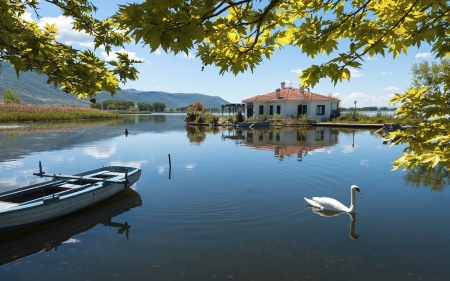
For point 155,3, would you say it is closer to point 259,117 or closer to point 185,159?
point 185,159

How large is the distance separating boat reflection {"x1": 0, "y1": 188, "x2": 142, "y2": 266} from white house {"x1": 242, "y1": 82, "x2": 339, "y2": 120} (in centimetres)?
3722

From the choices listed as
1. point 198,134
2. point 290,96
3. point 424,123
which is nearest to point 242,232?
point 424,123

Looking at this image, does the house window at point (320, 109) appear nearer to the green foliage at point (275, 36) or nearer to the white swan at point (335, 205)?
the white swan at point (335, 205)

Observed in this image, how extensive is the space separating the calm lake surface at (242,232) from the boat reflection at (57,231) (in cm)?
3

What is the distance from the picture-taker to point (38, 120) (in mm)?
53156

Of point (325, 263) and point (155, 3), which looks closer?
point (155, 3)

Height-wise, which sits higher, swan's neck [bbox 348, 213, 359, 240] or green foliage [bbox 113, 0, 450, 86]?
green foliage [bbox 113, 0, 450, 86]

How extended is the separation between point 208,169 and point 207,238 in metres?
7.78

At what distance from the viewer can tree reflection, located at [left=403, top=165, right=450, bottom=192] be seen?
12.4 meters

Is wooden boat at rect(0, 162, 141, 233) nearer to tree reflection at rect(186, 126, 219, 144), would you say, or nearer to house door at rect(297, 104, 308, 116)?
tree reflection at rect(186, 126, 219, 144)

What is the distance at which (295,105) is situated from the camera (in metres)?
44.4

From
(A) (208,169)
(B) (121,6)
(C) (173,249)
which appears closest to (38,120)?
(A) (208,169)

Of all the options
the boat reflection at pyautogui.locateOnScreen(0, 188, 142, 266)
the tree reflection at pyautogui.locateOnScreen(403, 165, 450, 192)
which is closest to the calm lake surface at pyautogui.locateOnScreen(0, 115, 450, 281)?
the boat reflection at pyautogui.locateOnScreen(0, 188, 142, 266)

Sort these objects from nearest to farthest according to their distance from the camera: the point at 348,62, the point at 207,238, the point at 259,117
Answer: the point at 348,62 → the point at 207,238 → the point at 259,117
